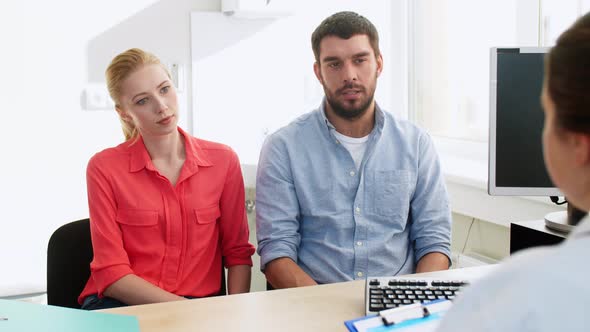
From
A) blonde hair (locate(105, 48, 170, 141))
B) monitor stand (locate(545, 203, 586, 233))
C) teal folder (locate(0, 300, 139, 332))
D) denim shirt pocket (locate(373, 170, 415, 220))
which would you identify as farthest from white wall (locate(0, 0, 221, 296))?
monitor stand (locate(545, 203, 586, 233))

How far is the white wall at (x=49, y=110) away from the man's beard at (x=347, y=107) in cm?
130

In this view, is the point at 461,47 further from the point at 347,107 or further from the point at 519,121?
the point at 519,121

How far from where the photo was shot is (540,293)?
529 mm

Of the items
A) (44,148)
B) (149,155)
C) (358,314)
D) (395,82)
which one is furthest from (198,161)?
(395,82)

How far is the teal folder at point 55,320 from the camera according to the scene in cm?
115

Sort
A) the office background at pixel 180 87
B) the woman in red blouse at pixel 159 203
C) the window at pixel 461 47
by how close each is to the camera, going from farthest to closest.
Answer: the office background at pixel 180 87
the window at pixel 461 47
the woman in red blouse at pixel 159 203

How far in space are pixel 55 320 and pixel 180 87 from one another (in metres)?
1.91

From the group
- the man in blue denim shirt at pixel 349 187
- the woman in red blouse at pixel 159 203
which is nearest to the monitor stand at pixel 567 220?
the man in blue denim shirt at pixel 349 187

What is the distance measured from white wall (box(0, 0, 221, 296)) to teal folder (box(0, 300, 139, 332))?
64.8 inches

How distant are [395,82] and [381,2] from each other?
38 cm

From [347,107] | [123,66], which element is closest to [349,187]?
[347,107]

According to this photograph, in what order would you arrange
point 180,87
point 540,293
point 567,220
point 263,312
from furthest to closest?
point 180,87 < point 567,220 < point 263,312 < point 540,293

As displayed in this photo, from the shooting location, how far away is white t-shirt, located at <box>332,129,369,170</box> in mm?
1927

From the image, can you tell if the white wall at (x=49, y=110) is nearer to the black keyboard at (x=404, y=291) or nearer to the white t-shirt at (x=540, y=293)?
the black keyboard at (x=404, y=291)
